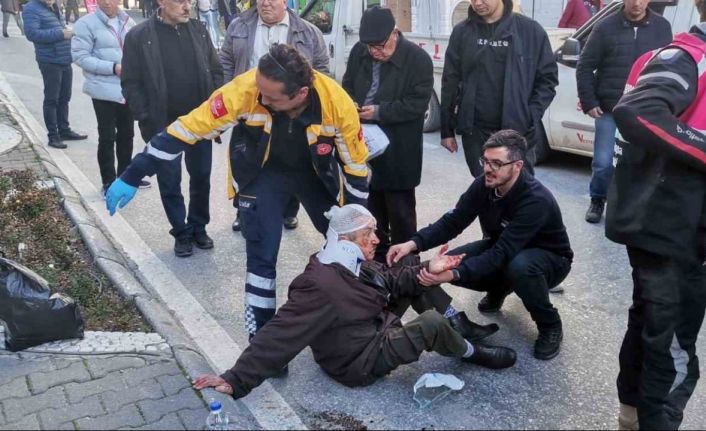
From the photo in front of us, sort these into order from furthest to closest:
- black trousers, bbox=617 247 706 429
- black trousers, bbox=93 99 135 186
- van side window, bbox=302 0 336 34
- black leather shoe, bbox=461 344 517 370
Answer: van side window, bbox=302 0 336 34, black trousers, bbox=93 99 135 186, black leather shoe, bbox=461 344 517 370, black trousers, bbox=617 247 706 429

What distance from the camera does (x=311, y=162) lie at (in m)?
3.70

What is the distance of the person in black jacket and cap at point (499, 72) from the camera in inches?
178

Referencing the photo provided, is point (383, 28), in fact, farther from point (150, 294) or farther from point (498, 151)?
point (150, 294)

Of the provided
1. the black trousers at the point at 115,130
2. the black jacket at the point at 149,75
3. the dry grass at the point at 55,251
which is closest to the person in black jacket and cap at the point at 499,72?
the black jacket at the point at 149,75

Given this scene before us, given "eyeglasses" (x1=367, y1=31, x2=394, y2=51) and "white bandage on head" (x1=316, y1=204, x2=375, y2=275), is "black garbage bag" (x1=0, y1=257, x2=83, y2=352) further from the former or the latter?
"eyeglasses" (x1=367, y1=31, x2=394, y2=51)

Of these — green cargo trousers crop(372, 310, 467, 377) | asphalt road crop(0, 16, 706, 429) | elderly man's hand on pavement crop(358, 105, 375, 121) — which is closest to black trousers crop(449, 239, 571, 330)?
asphalt road crop(0, 16, 706, 429)

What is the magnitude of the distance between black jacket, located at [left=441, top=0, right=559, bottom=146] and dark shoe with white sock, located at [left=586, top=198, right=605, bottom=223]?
1350mm

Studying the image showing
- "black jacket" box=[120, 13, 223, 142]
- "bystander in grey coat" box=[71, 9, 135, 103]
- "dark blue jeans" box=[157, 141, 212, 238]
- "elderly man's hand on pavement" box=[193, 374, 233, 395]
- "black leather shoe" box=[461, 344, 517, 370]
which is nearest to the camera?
"elderly man's hand on pavement" box=[193, 374, 233, 395]

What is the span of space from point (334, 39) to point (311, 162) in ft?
22.7

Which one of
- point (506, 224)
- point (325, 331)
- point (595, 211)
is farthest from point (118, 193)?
point (595, 211)

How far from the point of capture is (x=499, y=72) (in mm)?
4570

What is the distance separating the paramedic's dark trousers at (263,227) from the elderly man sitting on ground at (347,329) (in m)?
0.33

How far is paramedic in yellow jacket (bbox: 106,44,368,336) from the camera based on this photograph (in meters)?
3.42

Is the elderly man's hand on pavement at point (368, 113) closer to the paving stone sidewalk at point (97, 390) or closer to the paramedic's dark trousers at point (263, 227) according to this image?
the paramedic's dark trousers at point (263, 227)
